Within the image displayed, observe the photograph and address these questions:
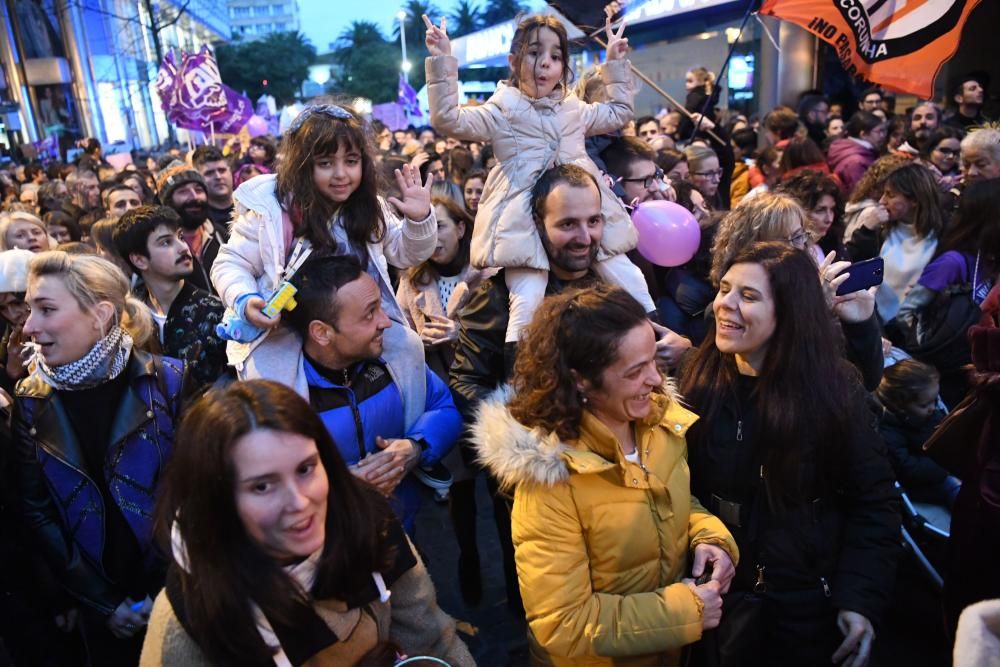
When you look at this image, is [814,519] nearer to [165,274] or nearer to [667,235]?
[667,235]

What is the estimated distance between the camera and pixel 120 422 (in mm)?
2432

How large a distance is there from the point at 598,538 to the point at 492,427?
0.44 m

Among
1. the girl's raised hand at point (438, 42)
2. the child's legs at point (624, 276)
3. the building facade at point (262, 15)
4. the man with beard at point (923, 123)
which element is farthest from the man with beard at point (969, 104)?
the building facade at point (262, 15)

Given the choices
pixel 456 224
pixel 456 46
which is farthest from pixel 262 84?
pixel 456 224

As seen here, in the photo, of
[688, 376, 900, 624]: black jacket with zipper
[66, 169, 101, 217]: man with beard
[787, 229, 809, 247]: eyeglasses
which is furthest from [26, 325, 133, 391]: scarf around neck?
[66, 169, 101, 217]: man with beard

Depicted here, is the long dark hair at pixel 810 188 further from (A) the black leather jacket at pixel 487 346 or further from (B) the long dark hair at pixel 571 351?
(B) the long dark hair at pixel 571 351

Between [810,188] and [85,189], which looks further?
[85,189]

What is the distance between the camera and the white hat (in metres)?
3.49

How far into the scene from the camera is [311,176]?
2658mm

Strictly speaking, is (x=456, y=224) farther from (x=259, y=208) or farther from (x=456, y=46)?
(x=456, y=46)

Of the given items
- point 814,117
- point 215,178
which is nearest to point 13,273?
point 215,178

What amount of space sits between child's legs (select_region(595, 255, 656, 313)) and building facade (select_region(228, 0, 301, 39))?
14091 cm

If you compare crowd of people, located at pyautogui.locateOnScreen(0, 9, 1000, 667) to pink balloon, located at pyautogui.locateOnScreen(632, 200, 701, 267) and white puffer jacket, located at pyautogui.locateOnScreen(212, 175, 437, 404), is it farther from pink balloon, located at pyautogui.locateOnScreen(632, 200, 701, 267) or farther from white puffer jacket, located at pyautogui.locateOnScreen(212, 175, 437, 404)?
pink balloon, located at pyautogui.locateOnScreen(632, 200, 701, 267)

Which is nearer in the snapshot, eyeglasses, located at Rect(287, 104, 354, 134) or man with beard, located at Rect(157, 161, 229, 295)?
eyeglasses, located at Rect(287, 104, 354, 134)
